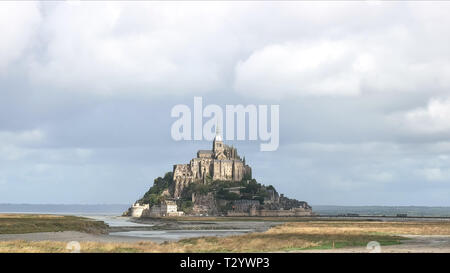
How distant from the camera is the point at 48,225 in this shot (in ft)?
260
